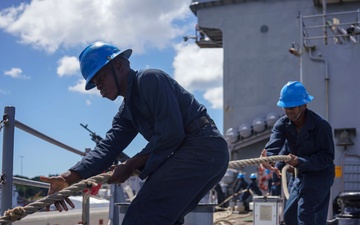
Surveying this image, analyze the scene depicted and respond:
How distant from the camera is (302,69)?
38.6ft

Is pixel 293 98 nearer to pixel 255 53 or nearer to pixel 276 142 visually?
pixel 276 142

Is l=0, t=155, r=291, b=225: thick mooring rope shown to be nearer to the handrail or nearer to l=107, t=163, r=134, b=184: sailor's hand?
→ l=107, t=163, r=134, b=184: sailor's hand

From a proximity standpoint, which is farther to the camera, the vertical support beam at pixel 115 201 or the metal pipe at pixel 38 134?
the vertical support beam at pixel 115 201

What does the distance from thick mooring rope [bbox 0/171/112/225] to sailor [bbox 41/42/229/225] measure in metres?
0.08

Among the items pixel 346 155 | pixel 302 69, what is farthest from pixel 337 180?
pixel 302 69

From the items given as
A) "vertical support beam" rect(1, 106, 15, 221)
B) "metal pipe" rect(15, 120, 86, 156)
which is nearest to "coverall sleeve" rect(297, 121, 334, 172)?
"metal pipe" rect(15, 120, 86, 156)

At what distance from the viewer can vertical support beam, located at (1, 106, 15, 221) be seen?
402 centimetres

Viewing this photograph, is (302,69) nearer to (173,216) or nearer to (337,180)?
(337,180)

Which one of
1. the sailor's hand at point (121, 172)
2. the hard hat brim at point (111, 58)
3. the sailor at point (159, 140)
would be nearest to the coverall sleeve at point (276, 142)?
the sailor at point (159, 140)

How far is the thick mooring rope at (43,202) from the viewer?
108 inches

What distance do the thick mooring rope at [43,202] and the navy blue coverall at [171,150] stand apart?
9.3 inches

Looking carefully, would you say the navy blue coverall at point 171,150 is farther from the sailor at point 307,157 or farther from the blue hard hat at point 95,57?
the sailor at point 307,157

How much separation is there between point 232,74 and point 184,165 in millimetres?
15635

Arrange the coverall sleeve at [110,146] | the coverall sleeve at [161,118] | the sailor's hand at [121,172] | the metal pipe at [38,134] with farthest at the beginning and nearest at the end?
the metal pipe at [38,134] → the coverall sleeve at [110,146] → the sailor's hand at [121,172] → the coverall sleeve at [161,118]
